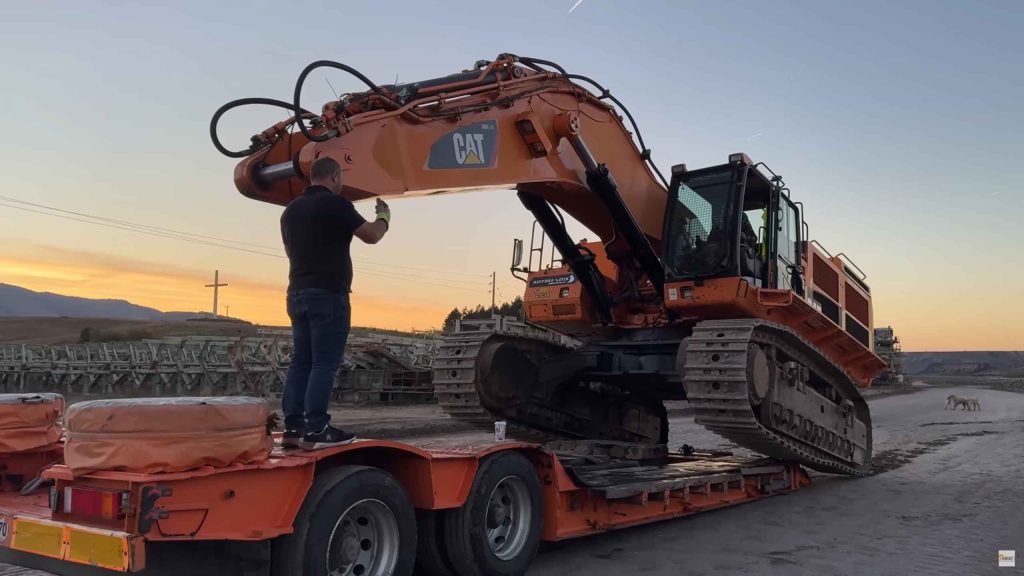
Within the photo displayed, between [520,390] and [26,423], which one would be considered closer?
[26,423]

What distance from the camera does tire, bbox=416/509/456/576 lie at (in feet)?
15.8

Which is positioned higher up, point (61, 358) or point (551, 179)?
point (551, 179)

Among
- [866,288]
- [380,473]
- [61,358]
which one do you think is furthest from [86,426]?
[61,358]

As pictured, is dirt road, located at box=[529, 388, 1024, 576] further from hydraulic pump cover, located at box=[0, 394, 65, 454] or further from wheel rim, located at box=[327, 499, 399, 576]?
hydraulic pump cover, located at box=[0, 394, 65, 454]

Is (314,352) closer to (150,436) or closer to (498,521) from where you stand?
(150,436)

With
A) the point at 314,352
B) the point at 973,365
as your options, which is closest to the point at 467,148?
the point at 314,352

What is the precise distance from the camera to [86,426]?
3.51 metres

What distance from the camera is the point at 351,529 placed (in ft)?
13.7

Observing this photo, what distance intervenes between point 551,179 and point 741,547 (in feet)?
11.6

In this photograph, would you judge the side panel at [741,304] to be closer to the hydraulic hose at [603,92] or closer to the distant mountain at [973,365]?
the hydraulic hose at [603,92]

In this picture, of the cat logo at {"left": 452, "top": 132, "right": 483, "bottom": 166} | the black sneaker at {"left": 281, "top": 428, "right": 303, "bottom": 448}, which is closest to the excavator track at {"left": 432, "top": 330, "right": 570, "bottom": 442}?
the cat logo at {"left": 452, "top": 132, "right": 483, "bottom": 166}

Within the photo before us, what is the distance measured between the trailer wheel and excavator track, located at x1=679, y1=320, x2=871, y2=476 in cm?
239

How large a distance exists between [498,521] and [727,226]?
14.4 feet

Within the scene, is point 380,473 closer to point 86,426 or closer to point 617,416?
point 86,426
